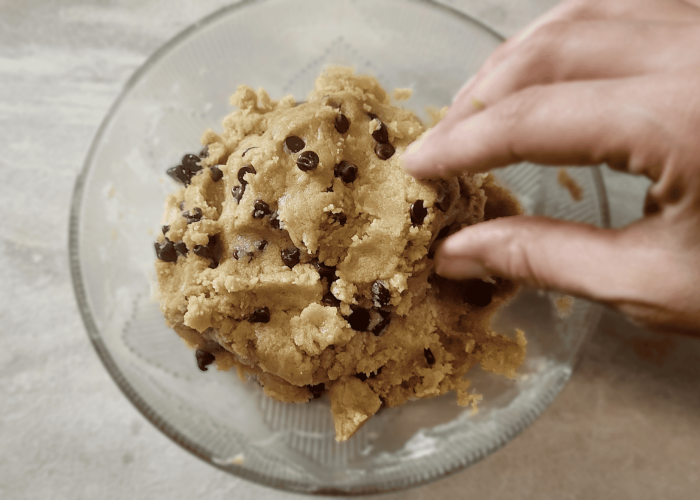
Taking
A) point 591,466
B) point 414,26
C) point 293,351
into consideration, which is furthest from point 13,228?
point 591,466

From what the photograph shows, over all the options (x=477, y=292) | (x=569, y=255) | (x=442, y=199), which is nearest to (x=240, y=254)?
(x=442, y=199)

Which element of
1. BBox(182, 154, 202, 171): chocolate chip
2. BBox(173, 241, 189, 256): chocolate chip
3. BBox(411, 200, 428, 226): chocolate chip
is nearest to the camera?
BBox(411, 200, 428, 226): chocolate chip

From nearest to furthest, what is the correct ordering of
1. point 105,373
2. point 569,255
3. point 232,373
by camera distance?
point 569,255, point 232,373, point 105,373

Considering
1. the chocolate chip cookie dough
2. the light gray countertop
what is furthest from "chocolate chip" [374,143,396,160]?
the light gray countertop

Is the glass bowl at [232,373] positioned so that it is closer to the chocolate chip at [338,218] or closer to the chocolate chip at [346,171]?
the chocolate chip at [346,171]

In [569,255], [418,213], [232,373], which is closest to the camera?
[569,255]

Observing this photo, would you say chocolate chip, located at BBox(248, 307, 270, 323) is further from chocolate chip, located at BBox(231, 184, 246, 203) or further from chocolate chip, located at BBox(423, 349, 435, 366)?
chocolate chip, located at BBox(423, 349, 435, 366)

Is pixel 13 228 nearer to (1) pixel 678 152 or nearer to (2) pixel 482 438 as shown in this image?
(2) pixel 482 438

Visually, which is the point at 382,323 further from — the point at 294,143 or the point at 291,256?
the point at 294,143
